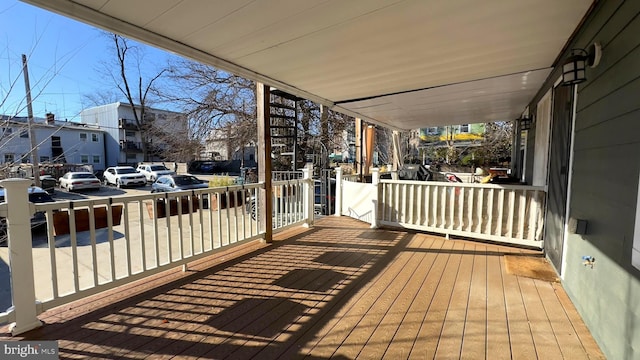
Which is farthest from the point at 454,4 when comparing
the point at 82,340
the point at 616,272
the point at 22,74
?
the point at 82,340

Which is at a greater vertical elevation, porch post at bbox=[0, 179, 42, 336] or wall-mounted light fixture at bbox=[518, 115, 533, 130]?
wall-mounted light fixture at bbox=[518, 115, 533, 130]

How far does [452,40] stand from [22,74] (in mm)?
3057

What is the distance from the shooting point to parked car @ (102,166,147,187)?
650 inches

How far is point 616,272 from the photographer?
1594 mm

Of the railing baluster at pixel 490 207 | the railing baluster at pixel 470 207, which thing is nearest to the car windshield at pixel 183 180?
the railing baluster at pixel 470 207

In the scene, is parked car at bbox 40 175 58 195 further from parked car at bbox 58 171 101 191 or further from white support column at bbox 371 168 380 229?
parked car at bbox 58 171 101 191

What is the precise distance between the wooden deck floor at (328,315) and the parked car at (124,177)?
1660 cm

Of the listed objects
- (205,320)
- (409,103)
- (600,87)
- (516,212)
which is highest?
(409,103)

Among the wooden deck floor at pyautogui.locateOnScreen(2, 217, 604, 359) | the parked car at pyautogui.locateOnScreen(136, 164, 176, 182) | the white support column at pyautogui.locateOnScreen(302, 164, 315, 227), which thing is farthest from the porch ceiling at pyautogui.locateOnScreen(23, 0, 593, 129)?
the parked car at pyautogui.locateOnScreen(136, 164, 176, 182)

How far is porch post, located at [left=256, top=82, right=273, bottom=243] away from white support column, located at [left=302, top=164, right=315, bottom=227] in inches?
37.6

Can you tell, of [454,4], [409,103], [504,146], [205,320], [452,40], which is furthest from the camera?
[504,146]

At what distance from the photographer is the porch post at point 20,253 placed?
6.13 feet

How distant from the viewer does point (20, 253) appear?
1913 millimetres

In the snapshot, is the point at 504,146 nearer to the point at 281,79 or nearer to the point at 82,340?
the point at 281,79
